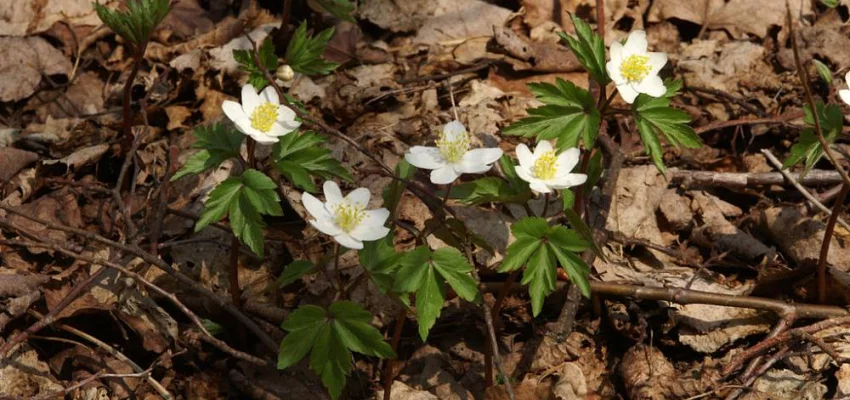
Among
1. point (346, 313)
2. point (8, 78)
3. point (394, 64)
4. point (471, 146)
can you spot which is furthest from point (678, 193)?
point (8, 78)

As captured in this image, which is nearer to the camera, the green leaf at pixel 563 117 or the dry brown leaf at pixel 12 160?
the green leaf at pixel 563 117

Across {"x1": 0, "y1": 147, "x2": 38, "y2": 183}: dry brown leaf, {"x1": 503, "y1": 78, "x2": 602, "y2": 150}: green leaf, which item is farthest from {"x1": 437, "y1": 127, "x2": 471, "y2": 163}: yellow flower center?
{"x1": 0, "y1": 147, "x2": 38, "y2": 183}: dry brown leaf

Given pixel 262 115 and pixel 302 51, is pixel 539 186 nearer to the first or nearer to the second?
pixel 262 115

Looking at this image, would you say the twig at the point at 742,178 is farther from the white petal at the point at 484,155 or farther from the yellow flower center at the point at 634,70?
the white petal at the point at 484,155

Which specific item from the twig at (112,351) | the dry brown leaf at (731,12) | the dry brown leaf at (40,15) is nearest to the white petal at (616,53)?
the dry brown leaf at (731,12)

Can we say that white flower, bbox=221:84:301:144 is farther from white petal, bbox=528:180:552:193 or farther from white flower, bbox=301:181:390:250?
white petal, bbox=528:180:552:193

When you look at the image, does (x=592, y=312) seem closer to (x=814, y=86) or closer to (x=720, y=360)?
(x=720, y=360)

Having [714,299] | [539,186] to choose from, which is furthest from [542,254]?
[714,299]
